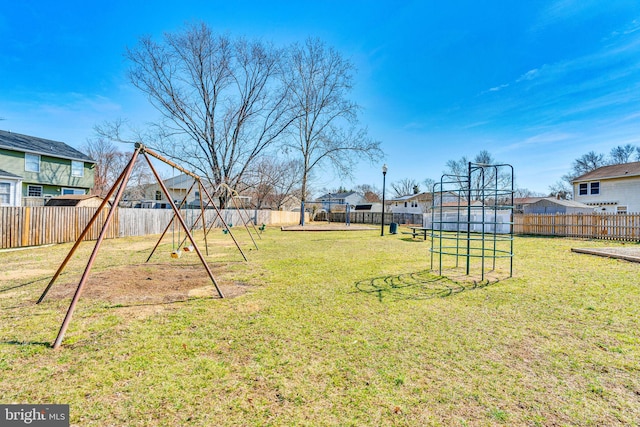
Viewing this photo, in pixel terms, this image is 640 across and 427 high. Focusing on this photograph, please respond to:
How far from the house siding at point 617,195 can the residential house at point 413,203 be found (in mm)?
16739

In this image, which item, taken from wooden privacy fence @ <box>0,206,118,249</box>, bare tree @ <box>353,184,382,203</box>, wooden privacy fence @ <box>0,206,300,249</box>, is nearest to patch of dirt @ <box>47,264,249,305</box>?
wooden privacy fence @ <box>0,206,300,249</box>

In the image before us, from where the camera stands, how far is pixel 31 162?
20.9 meters

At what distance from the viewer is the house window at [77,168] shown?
23.4 metres

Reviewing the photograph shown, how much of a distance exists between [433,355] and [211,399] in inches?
82.3

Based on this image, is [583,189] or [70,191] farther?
[583,189]

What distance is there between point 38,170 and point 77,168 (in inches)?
102

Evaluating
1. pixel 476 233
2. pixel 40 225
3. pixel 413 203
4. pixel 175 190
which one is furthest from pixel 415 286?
Answer: pixel 175 190

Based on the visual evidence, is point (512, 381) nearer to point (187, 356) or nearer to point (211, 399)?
point (211, 399)

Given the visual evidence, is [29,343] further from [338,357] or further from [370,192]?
[370,192]

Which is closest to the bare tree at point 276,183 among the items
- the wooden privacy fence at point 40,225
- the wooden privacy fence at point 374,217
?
the wooden privacy fence at point 374,217

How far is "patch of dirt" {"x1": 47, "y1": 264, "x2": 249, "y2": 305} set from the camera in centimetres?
477

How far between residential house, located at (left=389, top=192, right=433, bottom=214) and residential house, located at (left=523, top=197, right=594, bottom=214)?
11501mm

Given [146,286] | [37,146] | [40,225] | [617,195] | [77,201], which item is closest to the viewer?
[146,286]

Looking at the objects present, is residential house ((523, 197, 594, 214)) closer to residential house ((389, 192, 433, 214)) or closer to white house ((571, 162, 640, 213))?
white house ((571, 162, 640, 213))
